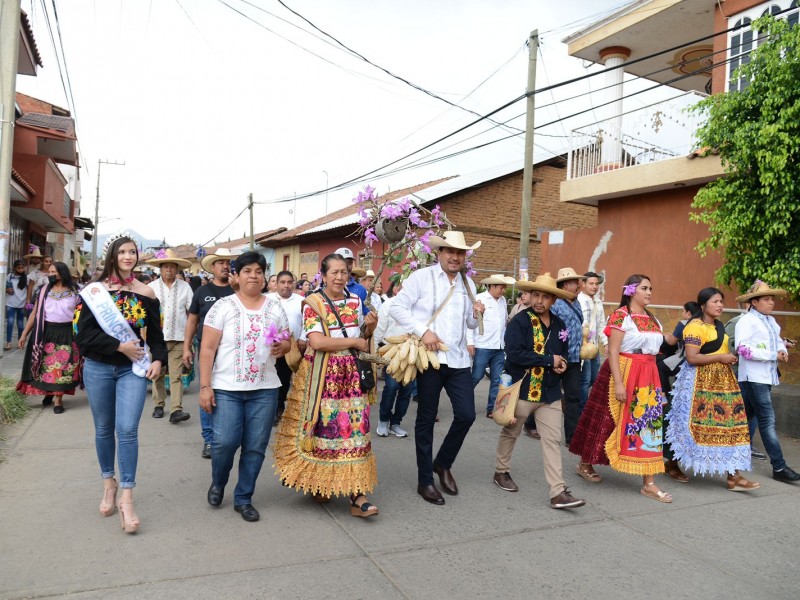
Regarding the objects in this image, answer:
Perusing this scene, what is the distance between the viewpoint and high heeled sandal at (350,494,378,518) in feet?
14.3

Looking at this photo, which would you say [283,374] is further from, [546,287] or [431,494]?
[546,287]

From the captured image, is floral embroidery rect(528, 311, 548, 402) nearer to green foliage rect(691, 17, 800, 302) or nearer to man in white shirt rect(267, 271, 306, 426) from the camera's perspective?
man in white shirt rect(267, 271, 306, 426)

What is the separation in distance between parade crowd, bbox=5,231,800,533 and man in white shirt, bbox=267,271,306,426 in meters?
0.03

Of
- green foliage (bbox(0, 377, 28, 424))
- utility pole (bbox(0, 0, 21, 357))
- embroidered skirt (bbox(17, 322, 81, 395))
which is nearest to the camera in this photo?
green foliage (bbox(0, 377, 28, 424))

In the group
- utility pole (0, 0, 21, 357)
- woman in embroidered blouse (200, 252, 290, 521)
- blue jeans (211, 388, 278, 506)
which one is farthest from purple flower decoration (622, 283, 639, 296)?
utility pole (0, 0, 21, 357)

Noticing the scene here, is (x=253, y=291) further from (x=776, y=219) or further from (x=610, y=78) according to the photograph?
(x=610, y=78)

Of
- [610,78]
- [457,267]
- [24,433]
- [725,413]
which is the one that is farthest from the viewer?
[610,78]

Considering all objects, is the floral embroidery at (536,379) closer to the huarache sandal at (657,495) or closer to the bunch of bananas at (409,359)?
the bunch of bananas at (409,359)

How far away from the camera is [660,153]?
12406 mm

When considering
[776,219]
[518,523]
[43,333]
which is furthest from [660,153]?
[43,333]

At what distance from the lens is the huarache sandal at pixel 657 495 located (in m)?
5.06

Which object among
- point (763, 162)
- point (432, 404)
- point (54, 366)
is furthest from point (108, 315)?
point (763, 162)

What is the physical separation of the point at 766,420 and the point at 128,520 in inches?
209

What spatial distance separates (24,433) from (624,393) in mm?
5693
